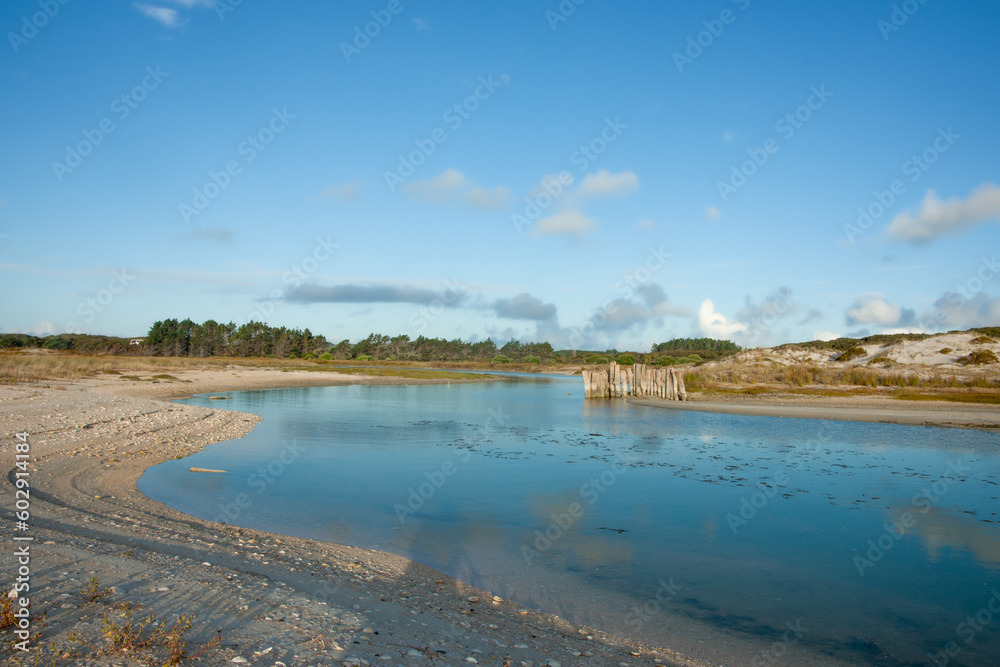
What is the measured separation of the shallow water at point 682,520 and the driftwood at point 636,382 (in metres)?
19.5

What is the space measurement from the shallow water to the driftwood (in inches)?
769

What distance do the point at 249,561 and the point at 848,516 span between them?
1150 cm

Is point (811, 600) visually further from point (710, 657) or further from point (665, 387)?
point (665, 387)

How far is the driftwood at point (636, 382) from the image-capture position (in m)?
43.5

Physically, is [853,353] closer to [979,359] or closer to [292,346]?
[979,359]

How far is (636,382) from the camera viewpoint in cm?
4847

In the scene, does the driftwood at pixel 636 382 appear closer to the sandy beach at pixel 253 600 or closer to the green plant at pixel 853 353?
the green plant at pixel 853 353

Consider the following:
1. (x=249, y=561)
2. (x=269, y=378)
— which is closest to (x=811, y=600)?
(x=249, y=561)

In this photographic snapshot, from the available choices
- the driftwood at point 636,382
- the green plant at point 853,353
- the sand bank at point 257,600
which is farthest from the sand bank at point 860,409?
the sand bank at point 257,600

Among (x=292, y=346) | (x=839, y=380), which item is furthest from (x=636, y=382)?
(x=292, y=346)

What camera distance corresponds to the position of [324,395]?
44.5m

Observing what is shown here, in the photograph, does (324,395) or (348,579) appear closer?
(348,579)

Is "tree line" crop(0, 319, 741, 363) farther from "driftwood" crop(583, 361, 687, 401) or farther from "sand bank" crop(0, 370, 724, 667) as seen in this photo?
"sand bank" crop(0, 370, 724, 667)

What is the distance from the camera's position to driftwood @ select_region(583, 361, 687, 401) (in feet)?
143
